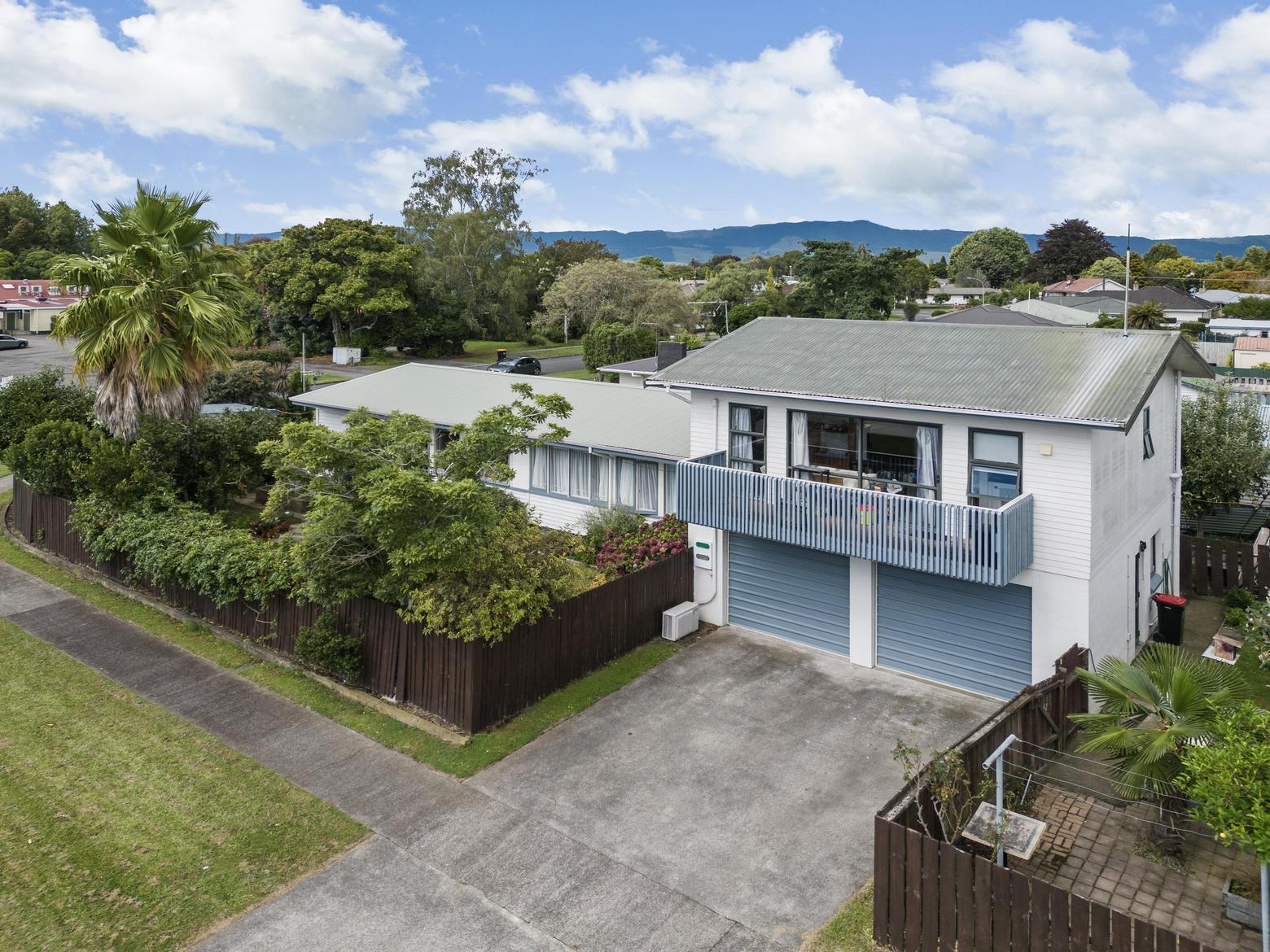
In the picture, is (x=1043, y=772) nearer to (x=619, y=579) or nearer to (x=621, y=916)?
(x=621, y=916)

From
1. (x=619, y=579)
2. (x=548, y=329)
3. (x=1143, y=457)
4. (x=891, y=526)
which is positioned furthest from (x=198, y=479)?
(x=548, y=329)

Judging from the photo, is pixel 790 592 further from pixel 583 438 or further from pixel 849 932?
pixel 849 932

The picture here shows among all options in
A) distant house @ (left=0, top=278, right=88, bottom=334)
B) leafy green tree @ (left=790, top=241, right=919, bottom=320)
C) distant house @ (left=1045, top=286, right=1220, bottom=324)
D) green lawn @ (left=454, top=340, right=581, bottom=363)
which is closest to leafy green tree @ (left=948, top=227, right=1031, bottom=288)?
distant house @ (left=1045, top=286, right=1220, bottom=324)

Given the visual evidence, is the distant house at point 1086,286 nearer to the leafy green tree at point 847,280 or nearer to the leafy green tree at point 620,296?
the leafy green tree at point 847,280

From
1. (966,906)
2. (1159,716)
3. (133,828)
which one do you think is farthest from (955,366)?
(133,828)

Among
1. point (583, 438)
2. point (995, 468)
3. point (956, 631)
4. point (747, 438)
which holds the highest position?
point (747, 438)

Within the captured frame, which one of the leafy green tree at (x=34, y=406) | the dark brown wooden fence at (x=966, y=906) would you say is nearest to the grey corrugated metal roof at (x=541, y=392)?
the leafy green tree at (x=34, y=406)
